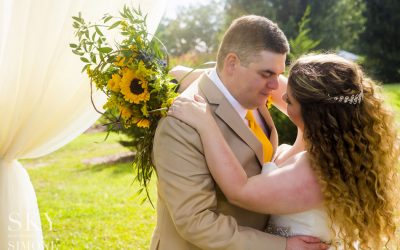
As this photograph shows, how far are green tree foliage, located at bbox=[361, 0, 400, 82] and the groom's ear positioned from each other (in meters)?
19.7

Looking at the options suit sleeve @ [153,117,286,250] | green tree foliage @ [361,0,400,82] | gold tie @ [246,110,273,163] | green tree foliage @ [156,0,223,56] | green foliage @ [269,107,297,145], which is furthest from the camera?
green tree foliage @ [156,0,223,56]

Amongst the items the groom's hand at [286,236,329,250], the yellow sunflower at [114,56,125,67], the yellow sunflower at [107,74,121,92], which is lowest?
the groom's hand at [286,236,329,250]

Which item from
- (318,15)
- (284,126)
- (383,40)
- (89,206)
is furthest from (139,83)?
(383,40)

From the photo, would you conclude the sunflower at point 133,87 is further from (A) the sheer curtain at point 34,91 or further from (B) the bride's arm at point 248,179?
(A) the sheer curtain at point 34,91

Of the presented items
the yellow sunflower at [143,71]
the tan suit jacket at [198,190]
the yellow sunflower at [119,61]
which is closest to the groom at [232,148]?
the tan suit jacket at [198,190]

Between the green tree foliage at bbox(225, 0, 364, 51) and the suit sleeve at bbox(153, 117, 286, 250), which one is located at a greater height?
the suit sleeve at bbox(153, 117, 286, 250)

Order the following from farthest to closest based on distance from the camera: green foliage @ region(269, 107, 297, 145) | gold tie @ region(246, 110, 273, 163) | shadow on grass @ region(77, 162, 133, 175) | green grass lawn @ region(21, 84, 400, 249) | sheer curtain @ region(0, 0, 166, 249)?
shadow on grass @ region(77, 162, 133, 175)
green foliage @ region(269, 107, 297, 145)
green grass lawn @ region(21, 84, 400, 249)
sheer curtain @ region(0, 0, 166, 249)
gold tie @ region(246, 110, 273, 163)

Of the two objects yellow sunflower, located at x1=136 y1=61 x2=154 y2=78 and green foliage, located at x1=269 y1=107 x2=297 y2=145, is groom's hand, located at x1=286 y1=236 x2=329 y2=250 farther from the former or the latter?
green foliage, located at x1=269 y1=107 x2=297 y2=145

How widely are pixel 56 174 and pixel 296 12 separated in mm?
13615

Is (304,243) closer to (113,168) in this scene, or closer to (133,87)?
(133,87)

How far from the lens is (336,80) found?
2543 millimetres

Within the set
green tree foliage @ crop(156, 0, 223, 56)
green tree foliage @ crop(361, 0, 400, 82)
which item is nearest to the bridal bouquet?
green tree foliage @ crop(361, 0, 400, 82)

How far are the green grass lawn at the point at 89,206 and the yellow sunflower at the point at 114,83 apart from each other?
71 centimetres

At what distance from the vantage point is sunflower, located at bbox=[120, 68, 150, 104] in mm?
2596
